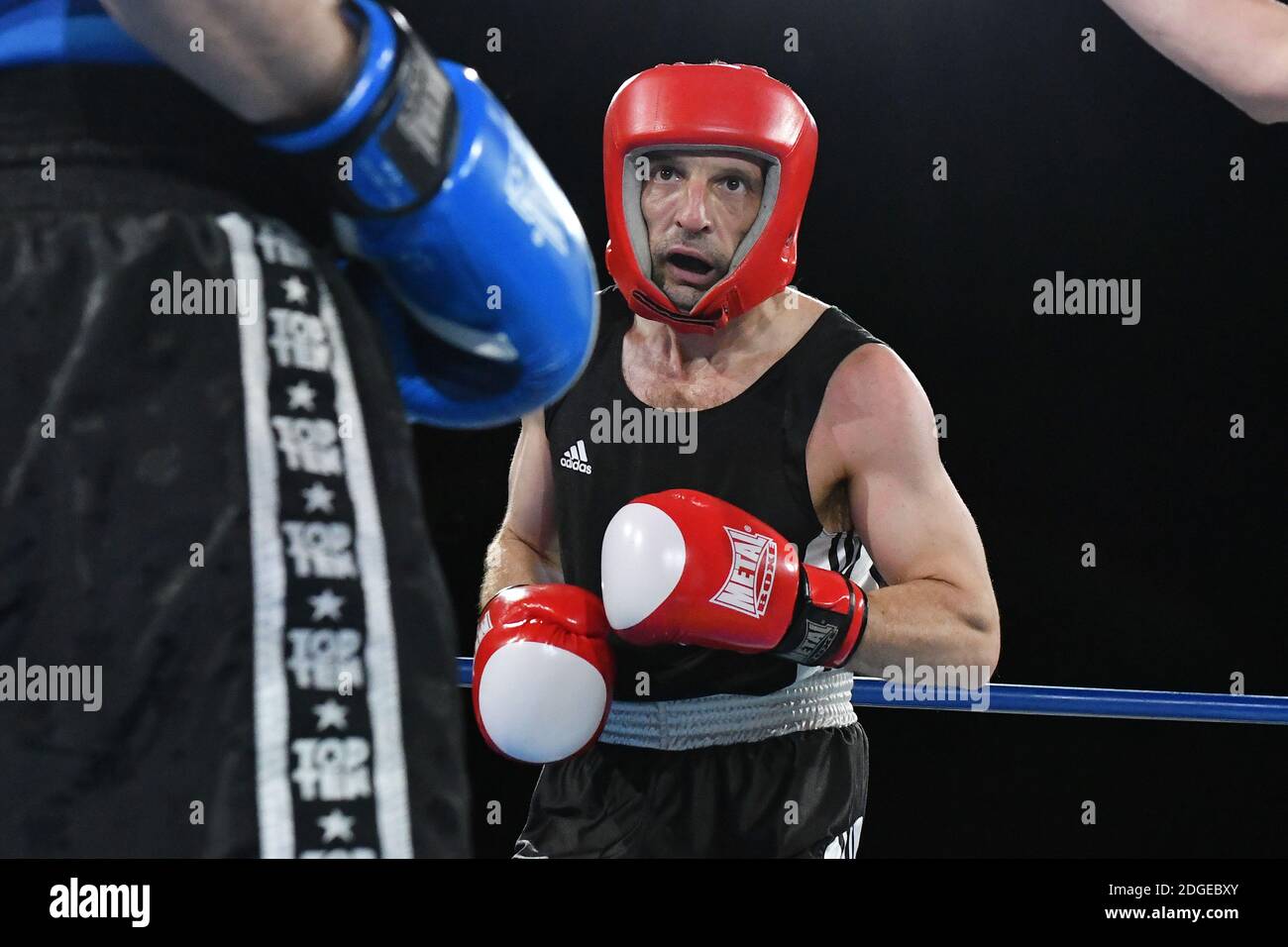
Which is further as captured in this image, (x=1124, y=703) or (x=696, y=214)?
(x=1124, y=703)

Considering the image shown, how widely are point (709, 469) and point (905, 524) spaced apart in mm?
271

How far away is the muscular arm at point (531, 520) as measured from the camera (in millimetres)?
1936

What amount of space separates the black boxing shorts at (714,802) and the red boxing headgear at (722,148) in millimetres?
584

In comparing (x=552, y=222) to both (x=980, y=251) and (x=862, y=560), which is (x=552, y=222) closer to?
(x=862, y=560)

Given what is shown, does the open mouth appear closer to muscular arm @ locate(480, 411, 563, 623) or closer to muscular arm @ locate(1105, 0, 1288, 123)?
muscular arm @ locate(480, 411, 563, 623)

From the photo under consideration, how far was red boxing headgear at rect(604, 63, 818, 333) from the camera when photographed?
176 centimetres

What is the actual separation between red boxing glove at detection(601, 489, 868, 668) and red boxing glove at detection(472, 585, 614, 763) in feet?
0.26

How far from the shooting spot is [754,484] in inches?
68.1

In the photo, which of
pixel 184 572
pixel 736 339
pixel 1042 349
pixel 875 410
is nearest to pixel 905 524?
pixel 875 410

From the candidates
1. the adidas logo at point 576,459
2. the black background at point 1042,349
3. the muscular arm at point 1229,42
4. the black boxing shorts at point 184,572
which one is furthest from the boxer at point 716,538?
the black background at point 1042,349

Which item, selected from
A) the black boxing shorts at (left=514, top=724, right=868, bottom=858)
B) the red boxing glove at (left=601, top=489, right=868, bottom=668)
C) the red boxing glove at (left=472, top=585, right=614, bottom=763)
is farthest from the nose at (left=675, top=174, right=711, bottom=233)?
the black boxing shorts at (left=514, top=724, right=868, bottom=858)

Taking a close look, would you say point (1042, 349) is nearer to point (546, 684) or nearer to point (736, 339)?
point (736, 339)

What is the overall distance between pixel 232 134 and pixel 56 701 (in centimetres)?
29

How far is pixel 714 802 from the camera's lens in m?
1.62
